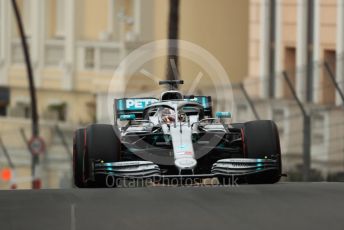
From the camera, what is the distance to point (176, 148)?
65.7 feet

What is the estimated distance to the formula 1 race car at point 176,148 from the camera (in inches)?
788

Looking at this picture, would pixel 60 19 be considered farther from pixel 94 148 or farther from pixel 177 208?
pixel 177 208

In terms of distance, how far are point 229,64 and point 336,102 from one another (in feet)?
68.3

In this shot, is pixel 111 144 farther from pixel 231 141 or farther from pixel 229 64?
pixel 229 64

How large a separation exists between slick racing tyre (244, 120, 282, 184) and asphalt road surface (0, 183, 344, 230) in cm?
155

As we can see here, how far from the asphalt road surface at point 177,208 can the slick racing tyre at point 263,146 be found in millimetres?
1554

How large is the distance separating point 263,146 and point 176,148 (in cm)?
120

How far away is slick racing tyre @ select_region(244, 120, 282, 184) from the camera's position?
20.5 meters

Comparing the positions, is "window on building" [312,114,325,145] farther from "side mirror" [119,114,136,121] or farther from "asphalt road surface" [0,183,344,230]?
"asphalt road surface" [0,183,344,230]

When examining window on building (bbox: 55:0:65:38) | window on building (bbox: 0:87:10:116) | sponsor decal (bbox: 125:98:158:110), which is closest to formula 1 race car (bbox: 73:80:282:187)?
sponsor decal (bbox: 125:98:158:110)

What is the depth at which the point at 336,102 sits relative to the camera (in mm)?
31578

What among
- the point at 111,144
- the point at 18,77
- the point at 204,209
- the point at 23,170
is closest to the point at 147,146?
the point at 111,144

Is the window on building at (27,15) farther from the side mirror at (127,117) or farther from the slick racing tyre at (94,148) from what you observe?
the slick racing tyre at (94,148)

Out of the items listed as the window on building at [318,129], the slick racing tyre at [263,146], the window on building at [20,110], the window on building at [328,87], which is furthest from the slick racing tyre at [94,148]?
the window on building at [20,110]
